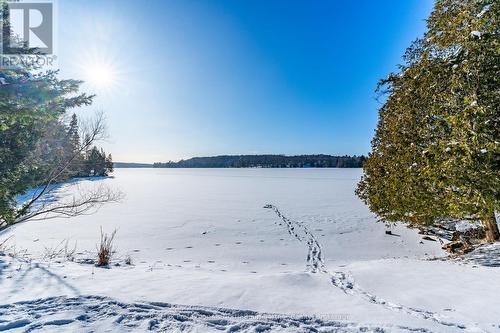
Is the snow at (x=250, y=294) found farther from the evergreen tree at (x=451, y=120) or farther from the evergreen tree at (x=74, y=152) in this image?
the evergreen tree at (x=74, y=152)

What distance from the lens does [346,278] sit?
7141mm

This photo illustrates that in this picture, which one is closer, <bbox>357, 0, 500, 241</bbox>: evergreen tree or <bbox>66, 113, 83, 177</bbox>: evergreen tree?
<bbox>357, 0, 500, 241</bbox>: evergreen tree

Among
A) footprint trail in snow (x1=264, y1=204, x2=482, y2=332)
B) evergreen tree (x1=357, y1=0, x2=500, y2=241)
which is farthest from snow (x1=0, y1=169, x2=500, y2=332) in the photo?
evergreen tree (x1=357, y1=0, x2=500, y2=241)

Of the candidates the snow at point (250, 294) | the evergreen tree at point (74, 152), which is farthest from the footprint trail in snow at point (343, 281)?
the evergreen tree at point (74, 152)

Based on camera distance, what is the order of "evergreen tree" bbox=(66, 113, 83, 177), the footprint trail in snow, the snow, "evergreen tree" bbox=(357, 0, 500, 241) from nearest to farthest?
the snow → the footprint trail in snow → "evergreen tree" bbox=(357, 0, 500, 241) → "evergreen tree" bbox=(66, 113, 83, 177)

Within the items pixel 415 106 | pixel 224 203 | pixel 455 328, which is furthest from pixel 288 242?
pixel 224 203

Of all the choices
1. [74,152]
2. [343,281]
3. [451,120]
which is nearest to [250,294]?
[343,281]

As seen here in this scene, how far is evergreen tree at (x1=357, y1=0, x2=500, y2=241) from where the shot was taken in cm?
610

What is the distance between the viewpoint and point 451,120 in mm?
6207

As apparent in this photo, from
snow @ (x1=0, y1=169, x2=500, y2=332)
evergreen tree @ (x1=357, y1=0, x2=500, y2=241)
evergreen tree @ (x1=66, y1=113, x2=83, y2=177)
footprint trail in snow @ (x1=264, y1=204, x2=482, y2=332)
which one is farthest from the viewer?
evergreen tree @ (x1=66, y1=113, x2=83, y2=177)

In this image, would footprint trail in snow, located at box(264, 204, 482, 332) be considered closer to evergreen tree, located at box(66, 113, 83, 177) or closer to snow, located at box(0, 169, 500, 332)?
snow, located at box(0, 169, 500, 332)

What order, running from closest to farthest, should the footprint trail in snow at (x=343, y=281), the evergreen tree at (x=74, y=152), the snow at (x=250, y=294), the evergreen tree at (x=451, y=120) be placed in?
1. the snow at (x=250, y=294)
2. the footprint trail in snow at (x=343, y=281)
3. the evergreen tree at (x=451, y=120)
4. the evergreen tree at (x=74, y=152)

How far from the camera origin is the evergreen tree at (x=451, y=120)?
6.10 metres

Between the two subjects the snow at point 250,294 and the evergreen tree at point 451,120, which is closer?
the snow at point 250,294
